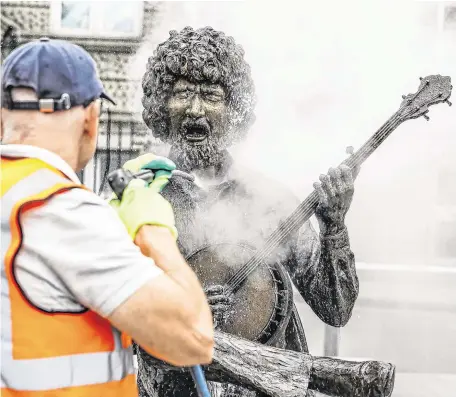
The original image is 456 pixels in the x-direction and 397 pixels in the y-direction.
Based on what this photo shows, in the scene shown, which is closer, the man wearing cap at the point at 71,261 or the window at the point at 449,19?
the man wearing cap at the point at 71,261

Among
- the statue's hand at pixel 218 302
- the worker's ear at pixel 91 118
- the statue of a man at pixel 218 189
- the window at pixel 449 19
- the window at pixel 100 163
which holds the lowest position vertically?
the window at pixel 100 163

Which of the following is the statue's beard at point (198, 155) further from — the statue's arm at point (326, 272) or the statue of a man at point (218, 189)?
the statue's arm at point (326, 272)

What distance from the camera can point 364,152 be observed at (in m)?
2.37

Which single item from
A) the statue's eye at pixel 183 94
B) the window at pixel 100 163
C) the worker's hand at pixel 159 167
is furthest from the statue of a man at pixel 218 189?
the window at pixel 100 163

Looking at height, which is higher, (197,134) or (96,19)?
(96,19)

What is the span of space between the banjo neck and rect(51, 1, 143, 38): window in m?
3.75

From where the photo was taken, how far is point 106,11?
7270 mm

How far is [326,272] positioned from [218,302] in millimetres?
400

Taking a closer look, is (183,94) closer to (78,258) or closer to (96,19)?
(78,258)

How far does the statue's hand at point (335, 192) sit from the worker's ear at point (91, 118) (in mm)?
1044

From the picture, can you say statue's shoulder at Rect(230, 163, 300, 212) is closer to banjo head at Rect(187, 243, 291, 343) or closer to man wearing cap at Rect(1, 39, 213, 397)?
banjo head at Rect(187, 243, 291, 343)

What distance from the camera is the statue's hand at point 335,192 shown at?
2.30 m

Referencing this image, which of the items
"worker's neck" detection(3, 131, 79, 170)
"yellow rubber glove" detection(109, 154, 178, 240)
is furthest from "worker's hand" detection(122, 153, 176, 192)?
"worker's neck" detection(3, 131, 79, 170)

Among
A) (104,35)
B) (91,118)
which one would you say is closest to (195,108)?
(91,118)
